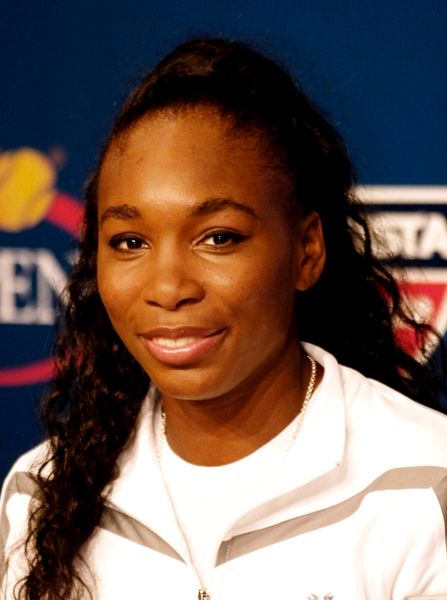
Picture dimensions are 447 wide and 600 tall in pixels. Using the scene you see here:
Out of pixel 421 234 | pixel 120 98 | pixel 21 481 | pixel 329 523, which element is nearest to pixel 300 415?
pixel 329 523

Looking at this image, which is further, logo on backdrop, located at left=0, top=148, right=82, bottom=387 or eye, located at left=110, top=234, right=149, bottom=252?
logo on backdrop, located at left=0, top=148, right=82, bottom=387

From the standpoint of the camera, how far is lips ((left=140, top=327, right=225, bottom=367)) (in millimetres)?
1016

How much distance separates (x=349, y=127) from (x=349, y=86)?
64mm

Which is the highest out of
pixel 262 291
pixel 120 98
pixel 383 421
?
pixel 120 98

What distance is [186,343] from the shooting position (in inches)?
40.2

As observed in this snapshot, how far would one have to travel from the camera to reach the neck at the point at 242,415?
3.67ft

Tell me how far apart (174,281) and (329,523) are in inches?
11.8

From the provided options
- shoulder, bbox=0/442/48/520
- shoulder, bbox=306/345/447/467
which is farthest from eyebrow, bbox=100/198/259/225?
shoulder, bbox=0/442/48/520

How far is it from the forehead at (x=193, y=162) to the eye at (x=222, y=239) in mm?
38

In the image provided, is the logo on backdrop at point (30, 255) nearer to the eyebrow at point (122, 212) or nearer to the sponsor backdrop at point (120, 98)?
the sponsor backdrop at point (120, 98)

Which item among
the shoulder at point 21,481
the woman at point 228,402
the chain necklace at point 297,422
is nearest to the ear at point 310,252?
the woman at point 228,402

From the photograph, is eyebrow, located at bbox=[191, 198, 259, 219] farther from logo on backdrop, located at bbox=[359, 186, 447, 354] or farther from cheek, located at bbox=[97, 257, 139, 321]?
logo on backdrop, located at bbox=[359, 186, 447, 354]

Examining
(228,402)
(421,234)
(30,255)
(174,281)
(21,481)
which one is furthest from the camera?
(30,255)

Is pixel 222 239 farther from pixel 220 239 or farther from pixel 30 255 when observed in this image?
pixel 30 255
